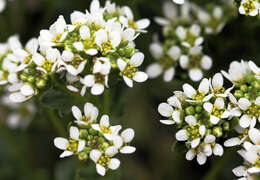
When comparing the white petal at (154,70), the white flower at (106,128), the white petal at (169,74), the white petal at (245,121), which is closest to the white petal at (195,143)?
the white petal at (245,121)

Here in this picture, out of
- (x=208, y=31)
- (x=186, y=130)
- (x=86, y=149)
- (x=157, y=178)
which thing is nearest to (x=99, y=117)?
(x=86, y=149)

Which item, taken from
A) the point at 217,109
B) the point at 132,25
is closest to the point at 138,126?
the point at 132,25

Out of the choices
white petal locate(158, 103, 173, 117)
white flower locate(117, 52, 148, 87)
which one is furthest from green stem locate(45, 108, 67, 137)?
white petal locate(158, 103, 173, 117)

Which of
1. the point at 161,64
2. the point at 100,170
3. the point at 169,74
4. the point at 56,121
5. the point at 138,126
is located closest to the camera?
the point at 100,170

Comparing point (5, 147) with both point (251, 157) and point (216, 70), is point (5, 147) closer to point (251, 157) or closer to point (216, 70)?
point (216, 70)

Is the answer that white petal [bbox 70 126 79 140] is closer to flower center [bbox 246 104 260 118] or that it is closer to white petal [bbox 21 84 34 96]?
white petal [bbox 21 84 34 96]

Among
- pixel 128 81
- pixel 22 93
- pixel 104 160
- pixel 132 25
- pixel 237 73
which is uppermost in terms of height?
pixel 132 25

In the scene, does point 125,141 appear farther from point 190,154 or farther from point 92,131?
point 190,154
